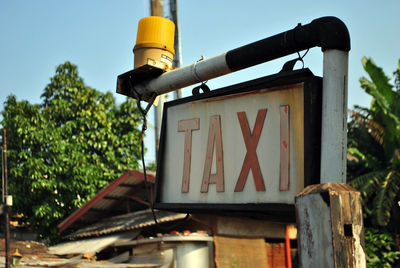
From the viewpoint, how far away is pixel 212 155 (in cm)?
323

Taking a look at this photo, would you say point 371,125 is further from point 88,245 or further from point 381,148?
point 88,245

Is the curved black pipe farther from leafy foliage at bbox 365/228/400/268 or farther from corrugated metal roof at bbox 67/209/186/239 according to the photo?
leafy foliage at bbox 365/228/400/268

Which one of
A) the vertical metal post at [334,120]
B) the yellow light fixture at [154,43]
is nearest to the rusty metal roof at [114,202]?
the yellow light fixture at [154,43]

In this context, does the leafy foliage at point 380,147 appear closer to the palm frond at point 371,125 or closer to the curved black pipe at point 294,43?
the palm frond at point 371,125

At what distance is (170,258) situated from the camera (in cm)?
1398

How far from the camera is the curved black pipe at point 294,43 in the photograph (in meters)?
2.82

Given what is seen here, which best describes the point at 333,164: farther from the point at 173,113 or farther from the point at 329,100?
the point at 173,113

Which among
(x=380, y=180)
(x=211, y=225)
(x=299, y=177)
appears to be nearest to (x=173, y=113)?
(x=299, y=177)

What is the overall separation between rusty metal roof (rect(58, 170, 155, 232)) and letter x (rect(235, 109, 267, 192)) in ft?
41.6

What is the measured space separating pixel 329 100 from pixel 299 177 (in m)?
0.41

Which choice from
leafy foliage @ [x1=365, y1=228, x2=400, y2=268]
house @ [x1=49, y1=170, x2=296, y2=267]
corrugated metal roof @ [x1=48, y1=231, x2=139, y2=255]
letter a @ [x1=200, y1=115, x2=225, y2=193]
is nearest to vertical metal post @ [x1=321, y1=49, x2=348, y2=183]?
letter a @ [x1=200, y1=115, x2=225, y2=193]

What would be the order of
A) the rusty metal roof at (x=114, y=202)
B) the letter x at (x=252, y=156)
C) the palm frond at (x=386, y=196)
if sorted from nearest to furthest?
the letter x at (x=252, y=156) < the rusty metal roof at (x=114, y=202) < the palm frond at (x=386, y=196)

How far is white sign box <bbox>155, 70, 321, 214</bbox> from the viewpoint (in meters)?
2.79

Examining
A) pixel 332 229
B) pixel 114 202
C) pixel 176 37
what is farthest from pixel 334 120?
pixel 176 37
